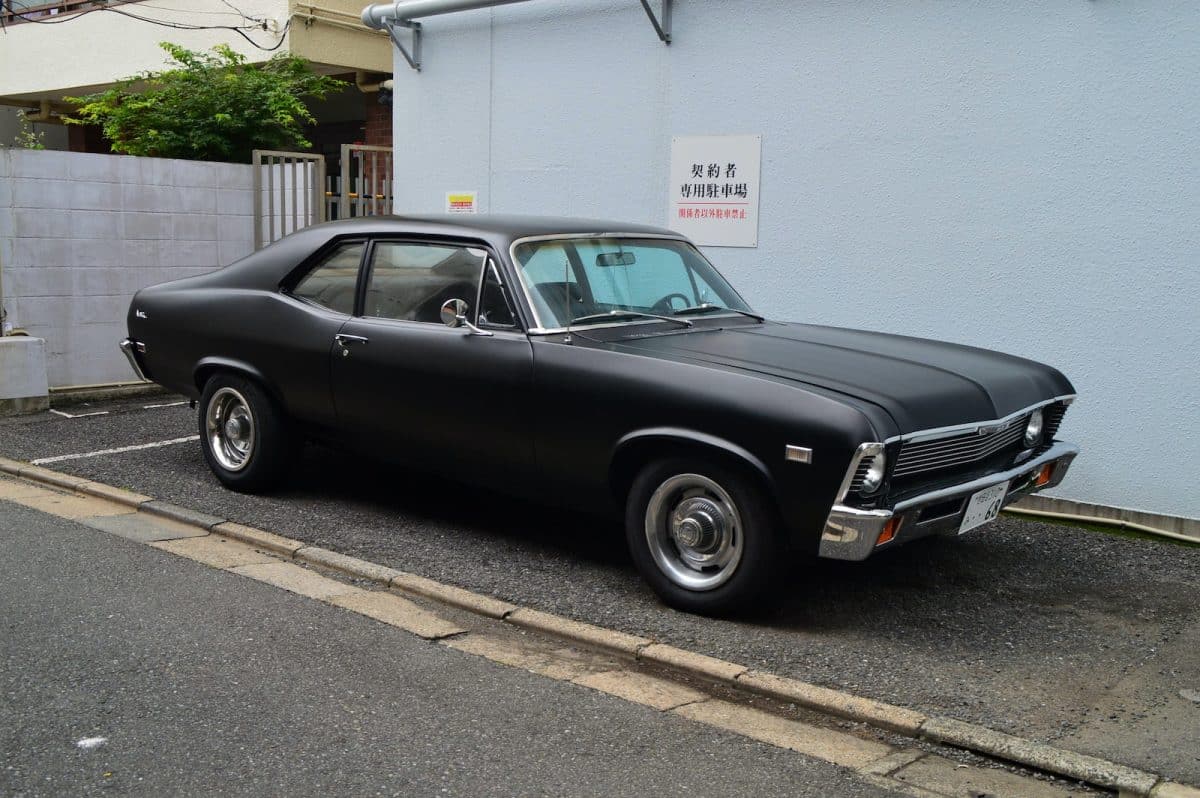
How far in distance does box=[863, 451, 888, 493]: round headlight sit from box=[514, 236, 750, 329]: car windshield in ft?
5.47

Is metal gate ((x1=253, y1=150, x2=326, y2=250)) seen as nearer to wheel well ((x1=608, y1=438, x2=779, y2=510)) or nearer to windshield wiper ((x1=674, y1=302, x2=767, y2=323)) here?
windshield wiper ((x1=674, y1=302, x2=767, y2=323))

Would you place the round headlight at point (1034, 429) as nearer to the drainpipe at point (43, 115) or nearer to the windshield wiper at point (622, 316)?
the windshield wiper at point (622, 316)

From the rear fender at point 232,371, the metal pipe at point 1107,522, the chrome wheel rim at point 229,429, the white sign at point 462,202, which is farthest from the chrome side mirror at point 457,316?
the white sign at point 462,202

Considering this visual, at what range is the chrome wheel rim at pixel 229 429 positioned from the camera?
706 centimetres

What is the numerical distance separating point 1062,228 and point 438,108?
510cm

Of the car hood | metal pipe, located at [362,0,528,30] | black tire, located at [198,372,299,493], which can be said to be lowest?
black tire, located at [198,372,299,493]

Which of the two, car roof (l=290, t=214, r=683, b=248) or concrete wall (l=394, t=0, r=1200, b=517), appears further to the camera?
concrete wall (l=394, t=0, r=1200, b=517)

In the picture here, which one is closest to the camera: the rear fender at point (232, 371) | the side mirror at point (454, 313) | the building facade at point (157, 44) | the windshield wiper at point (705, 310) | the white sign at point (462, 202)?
the side mirror at point (454, 313)

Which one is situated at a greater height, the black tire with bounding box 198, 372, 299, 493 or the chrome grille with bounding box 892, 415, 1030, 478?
the chrome grille with bounding box 892, 415, 1030, 478

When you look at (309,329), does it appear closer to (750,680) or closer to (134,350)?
(134,350)

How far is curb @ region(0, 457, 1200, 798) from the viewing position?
3.79 m

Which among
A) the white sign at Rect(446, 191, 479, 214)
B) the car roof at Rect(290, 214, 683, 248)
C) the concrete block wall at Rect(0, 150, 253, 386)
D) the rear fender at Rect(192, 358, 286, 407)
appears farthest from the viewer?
the concrete block wall at Rect(0, 150, 253, 386)

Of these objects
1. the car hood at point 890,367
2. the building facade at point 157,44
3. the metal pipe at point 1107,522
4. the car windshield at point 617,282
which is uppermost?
the building facade at point 157,44

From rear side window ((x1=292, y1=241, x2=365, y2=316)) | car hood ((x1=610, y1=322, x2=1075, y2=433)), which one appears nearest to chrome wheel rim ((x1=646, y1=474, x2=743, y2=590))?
car hood ((x1=610, y1=322, x2=1075, y2=433))
